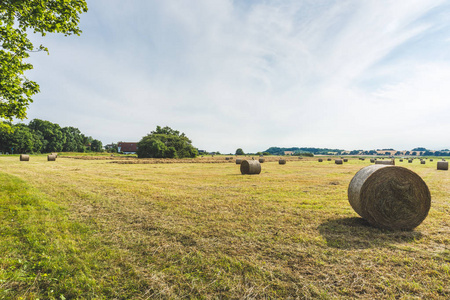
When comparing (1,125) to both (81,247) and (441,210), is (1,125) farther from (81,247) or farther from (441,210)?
(441,210)

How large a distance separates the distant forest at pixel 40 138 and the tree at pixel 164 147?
114 feet

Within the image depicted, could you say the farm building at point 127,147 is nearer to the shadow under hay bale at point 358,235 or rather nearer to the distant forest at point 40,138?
the distant forest at point 40,138

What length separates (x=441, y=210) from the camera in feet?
27.7

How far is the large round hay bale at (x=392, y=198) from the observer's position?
676 cm

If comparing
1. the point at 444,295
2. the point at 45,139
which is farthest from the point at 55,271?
the point at 45,139

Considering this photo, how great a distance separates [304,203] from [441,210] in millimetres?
4993

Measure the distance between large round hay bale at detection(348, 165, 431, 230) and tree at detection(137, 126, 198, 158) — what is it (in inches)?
2435

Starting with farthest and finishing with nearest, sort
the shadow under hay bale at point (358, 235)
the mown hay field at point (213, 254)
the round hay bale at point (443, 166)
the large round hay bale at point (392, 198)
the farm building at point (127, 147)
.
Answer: the farm building at point (127, 147)
the round hay bale at point (443, 166)
the large round hay bale at point (392, 198)
the shadow under hay bale at point (358, 235)
the mown hay field at point (213, 254)

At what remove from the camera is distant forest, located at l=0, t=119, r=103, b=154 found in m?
73.4

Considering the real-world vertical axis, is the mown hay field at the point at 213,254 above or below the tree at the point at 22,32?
below

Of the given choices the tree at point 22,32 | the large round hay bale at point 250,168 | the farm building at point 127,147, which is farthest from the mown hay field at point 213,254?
the farm building at point 127,147

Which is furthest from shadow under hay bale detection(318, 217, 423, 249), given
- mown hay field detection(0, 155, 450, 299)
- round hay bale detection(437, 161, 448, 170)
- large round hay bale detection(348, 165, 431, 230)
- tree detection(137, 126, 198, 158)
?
tree detection(137, 126, 198, 158)

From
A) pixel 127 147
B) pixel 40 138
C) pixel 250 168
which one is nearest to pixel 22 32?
pixel 250 168

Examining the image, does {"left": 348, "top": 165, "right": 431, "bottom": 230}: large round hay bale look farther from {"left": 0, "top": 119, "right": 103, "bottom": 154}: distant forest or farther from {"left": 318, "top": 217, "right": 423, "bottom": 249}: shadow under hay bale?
{"left": 0, "top": 119, "right": 103, "bottom": 154}: distant forest
